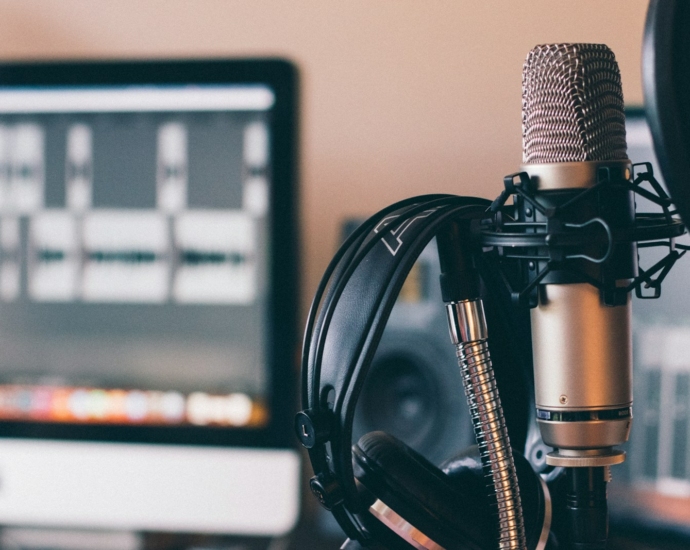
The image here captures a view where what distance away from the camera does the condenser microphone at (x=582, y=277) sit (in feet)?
0.89

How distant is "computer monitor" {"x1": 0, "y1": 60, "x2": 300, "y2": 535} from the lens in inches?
28.7

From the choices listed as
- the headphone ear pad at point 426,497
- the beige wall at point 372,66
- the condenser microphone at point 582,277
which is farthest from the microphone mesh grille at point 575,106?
the beige wall at point 372,66

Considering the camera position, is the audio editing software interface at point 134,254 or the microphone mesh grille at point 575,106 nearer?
the microphone mesh grille at point 575,106

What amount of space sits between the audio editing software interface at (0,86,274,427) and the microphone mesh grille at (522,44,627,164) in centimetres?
47

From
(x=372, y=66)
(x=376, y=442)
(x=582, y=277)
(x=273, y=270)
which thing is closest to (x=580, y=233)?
(x=582, y=277)

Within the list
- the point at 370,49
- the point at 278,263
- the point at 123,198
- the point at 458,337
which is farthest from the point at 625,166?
the point at 370,49

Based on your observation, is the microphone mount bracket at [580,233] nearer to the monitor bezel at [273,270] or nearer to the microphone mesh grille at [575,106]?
the microphone mesh grille at [575,106]

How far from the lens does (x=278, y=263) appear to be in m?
0.74

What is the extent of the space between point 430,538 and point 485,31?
29.5 inches

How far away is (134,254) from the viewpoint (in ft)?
2.50

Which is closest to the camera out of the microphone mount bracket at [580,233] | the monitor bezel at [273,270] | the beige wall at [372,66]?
the microphone mount bracket at [580,233]

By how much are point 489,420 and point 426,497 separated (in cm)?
4

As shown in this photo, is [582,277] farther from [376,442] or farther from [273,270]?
[273,270]

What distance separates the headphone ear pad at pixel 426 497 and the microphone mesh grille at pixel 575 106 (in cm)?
13
